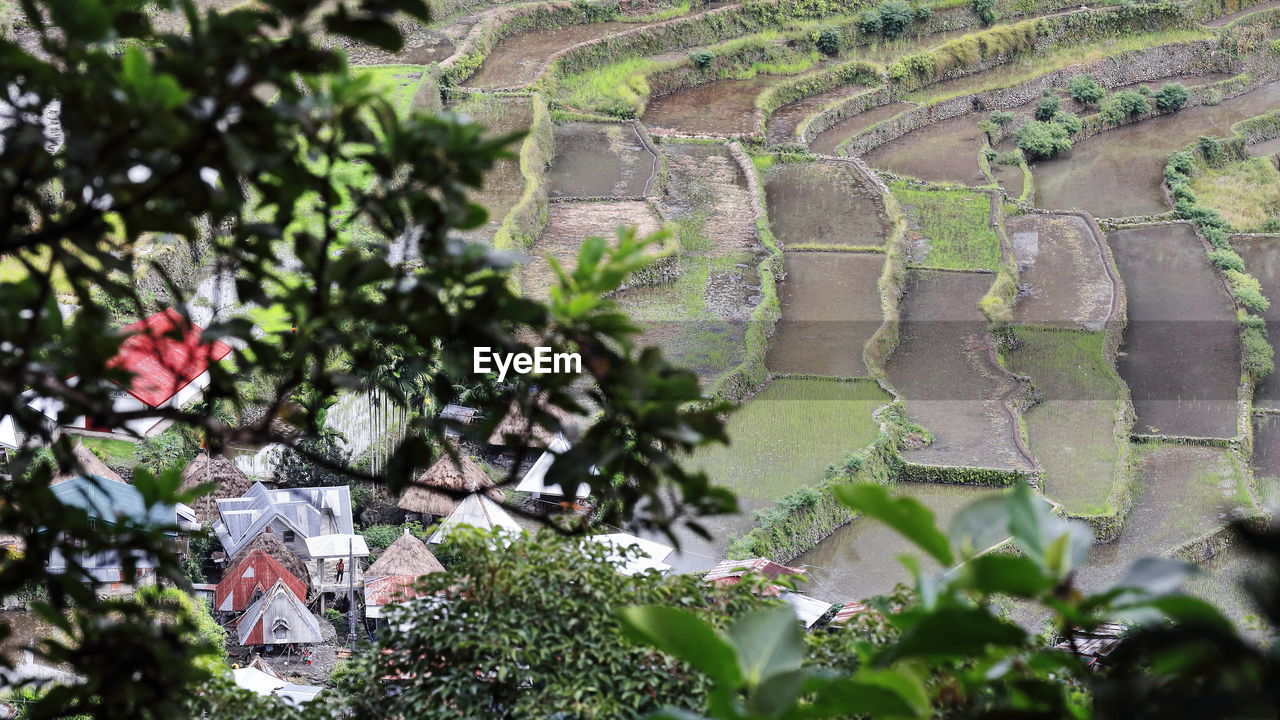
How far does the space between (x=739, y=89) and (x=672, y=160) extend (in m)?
6.47

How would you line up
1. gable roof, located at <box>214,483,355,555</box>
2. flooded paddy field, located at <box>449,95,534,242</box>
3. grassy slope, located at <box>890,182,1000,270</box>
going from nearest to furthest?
gable roof, located at <box>214,483,355,555</box>
flooded paddy field, located at <box>449,95,534,242</box>
grassy slope, located at <box>890,182,1000,270</box>

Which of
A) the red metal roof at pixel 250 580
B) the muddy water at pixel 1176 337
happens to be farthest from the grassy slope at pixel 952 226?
the red metal roof at pixel 250 580

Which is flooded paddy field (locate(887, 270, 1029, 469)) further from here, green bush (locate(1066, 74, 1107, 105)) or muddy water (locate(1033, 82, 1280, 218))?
green bush (locate(1066, 74, 1107, 105))

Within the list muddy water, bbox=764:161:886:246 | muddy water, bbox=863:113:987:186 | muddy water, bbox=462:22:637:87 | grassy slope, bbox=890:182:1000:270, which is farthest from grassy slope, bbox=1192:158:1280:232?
muddy water, bbox=462:22:637:87

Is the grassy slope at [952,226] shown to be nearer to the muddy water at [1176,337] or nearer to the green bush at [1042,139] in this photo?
the muddy water at [1176,337]

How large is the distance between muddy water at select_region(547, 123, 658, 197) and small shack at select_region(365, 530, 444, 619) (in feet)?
38.1

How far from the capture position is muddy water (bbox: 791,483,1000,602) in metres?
17.0

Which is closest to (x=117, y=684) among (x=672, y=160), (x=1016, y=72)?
(x=672, y=160)

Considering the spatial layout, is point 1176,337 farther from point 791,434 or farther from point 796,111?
point 796,111

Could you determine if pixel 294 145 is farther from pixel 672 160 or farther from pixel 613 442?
pixel 672 160

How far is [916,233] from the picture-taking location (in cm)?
2758

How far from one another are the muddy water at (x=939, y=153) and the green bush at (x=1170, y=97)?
5165mm

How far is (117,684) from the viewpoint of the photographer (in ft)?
8.48

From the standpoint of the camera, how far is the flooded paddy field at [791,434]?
60.9ft
